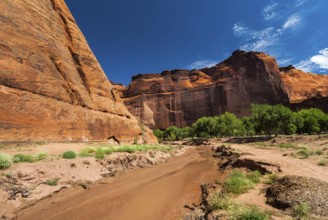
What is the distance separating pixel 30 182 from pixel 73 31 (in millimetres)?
28784

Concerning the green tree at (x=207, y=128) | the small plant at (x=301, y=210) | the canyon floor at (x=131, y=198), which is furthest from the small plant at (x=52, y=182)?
the green tree at (x=207, y=128)

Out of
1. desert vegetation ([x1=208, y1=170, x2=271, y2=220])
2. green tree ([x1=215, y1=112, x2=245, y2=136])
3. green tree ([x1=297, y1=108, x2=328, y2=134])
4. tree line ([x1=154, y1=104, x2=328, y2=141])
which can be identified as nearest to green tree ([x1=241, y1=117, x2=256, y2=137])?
tree line ([x1=154, y1=104, x2=328, y2=141])

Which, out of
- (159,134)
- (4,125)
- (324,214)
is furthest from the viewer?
(159,134)

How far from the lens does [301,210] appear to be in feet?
20.5

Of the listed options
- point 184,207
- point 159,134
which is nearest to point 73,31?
point 184,207

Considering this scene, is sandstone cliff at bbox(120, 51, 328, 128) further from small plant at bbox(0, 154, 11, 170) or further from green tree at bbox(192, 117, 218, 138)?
small plant at bbox(0, 154, 11, 170)

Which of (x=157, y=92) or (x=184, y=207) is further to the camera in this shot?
(x=157, y=92)

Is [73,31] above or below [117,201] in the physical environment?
above

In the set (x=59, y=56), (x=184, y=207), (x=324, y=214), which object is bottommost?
(x=184, y=207)

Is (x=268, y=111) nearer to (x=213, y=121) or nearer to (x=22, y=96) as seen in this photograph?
(x=213, y=121)

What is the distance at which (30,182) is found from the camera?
10.8m

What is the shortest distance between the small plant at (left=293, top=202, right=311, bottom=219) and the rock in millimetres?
154

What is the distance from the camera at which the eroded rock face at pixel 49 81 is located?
19.3 metres

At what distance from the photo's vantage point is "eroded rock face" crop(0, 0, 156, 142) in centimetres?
1930
